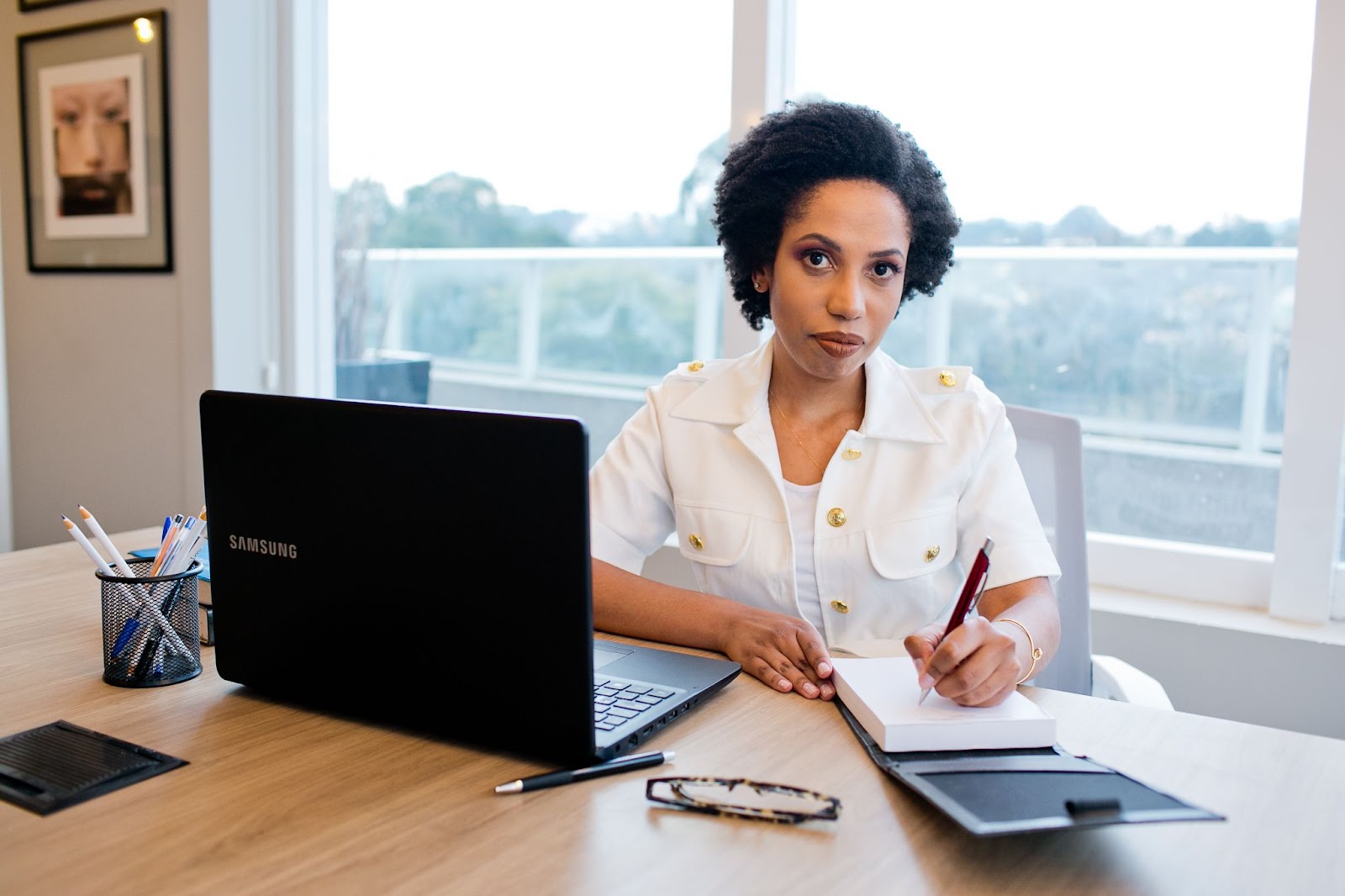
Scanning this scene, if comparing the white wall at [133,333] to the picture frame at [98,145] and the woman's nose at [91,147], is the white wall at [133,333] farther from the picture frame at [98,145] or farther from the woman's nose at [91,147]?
the woman's nose at [91,147]

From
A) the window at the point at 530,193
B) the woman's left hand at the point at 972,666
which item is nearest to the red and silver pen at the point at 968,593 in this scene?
the woman's left hand at the point at 972,666

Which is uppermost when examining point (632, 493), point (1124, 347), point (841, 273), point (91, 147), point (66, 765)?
point (91, 147)

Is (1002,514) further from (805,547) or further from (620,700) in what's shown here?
(620,700)

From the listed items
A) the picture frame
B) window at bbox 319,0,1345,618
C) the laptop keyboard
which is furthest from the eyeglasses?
the picture frame

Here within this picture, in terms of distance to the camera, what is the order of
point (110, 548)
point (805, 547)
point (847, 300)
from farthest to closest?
point (805, 547) → point (847, 300) → point (110, 548)

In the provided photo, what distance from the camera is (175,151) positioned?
9.96 ft

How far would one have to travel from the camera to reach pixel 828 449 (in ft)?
5.05

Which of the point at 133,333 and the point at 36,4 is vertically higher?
the point at 36,4

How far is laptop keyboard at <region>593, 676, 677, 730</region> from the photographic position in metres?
0.98

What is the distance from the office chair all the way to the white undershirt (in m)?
0.32

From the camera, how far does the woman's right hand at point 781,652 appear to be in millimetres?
1121

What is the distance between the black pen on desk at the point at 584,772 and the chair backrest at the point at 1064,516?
0.81 metres

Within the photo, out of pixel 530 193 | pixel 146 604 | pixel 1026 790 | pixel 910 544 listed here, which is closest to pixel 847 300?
pixel 910 544

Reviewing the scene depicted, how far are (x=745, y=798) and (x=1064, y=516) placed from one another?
2.91 ft
